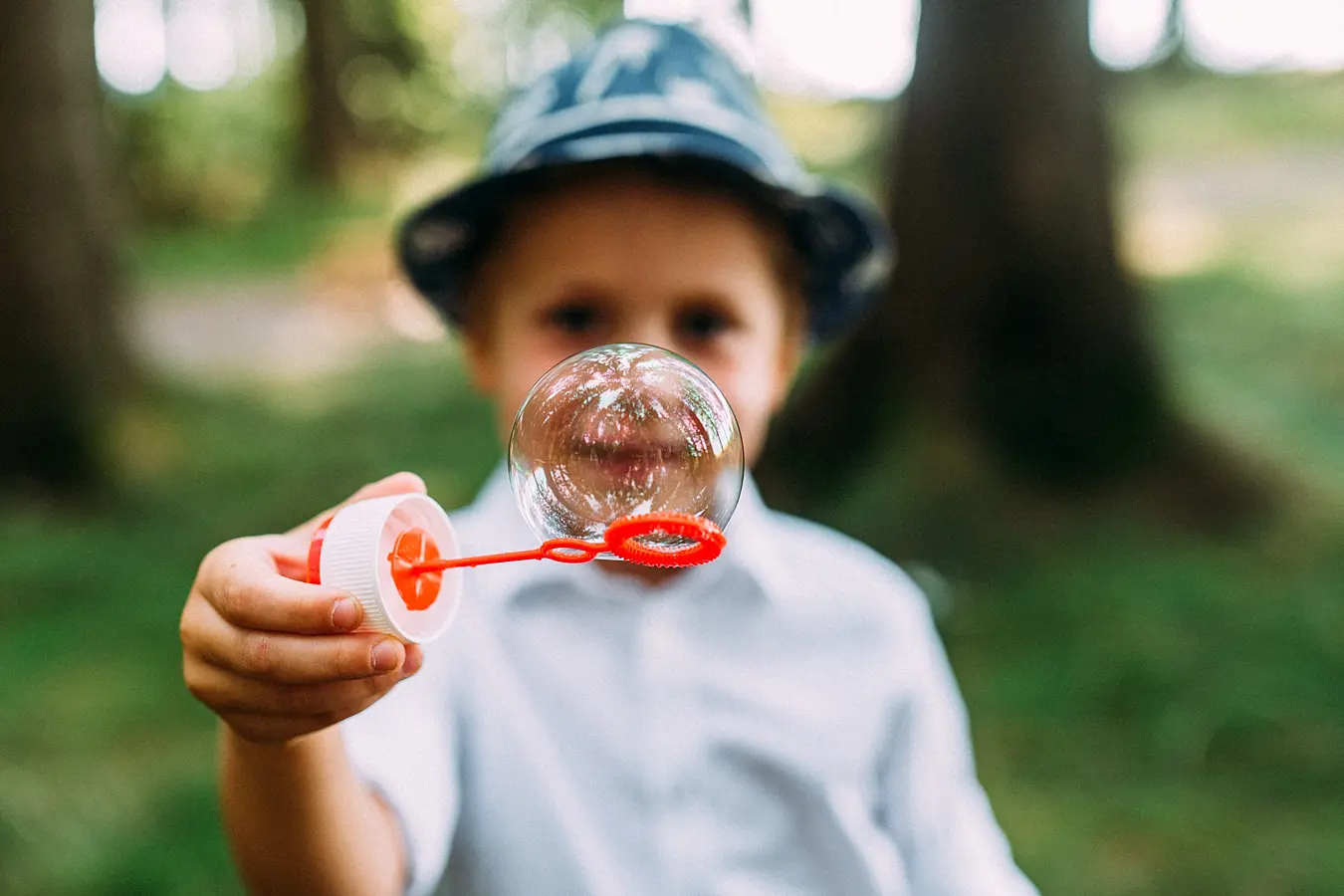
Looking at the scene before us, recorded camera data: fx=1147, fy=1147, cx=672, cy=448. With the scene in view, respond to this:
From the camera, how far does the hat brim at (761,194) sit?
4.85 feet

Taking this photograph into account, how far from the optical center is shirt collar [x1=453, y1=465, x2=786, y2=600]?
147 centimetres

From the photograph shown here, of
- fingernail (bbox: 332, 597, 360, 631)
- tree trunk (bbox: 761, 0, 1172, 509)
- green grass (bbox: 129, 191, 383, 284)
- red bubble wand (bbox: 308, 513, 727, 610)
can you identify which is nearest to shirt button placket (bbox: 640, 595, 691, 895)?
red bubble wand (bbox: 308, 513, 727, 610)

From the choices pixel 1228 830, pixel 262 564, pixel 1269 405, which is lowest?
pixel 1228 830

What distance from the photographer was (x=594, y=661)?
1449 millimetres

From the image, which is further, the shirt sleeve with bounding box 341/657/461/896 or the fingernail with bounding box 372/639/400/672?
the shirt sleeve with bounding box 341/657/461/896

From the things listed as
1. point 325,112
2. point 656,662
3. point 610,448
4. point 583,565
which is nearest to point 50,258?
point 583,565

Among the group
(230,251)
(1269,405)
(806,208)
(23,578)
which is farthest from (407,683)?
(230,251)

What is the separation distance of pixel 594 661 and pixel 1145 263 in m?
6.17

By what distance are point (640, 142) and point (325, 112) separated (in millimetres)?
12116

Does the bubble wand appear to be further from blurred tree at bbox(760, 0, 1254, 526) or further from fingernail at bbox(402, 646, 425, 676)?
blurred tree at bbox(760, 0, 1254, 526)

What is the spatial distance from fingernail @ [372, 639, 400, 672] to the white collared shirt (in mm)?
416

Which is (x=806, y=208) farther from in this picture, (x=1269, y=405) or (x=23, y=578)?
(x=1269, y=405)

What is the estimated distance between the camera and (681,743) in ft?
4.60

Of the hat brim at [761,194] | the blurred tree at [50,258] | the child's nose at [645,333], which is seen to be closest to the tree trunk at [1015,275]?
the hat brim at [761,194]
